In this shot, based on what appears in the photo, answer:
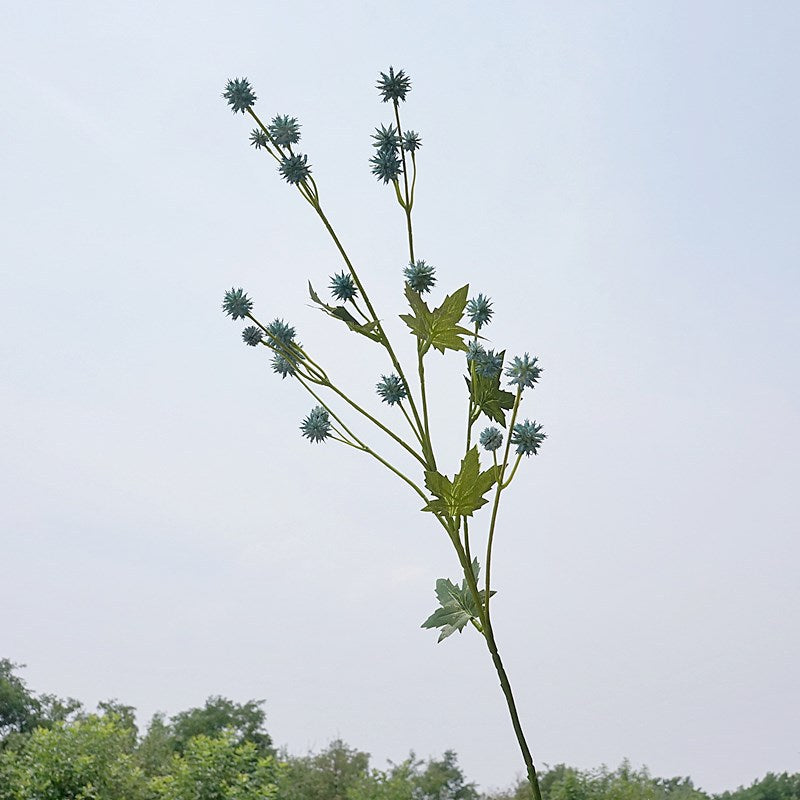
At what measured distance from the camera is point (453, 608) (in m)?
1.70

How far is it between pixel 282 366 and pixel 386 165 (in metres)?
0.45

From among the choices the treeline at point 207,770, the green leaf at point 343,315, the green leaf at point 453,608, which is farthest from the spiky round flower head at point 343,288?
the treeline at point 207,770

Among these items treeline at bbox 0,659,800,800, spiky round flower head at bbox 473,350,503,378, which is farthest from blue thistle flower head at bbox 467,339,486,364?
treeline at bbox 0,659,800,800

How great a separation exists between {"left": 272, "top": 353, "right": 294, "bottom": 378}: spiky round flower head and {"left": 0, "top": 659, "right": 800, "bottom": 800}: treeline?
12.2 ft

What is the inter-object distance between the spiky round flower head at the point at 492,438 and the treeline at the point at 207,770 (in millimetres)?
3821

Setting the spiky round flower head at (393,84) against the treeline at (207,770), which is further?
the treeline at (207,770)

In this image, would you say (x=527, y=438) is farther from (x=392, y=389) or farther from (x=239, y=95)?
(x=239, y=95)

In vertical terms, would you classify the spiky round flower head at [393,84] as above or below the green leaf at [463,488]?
above

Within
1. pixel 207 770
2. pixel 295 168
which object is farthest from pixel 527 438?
pixel 207 770

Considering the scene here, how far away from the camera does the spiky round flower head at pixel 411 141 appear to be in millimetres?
1770

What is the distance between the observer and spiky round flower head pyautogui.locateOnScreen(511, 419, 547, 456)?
1.64 meters

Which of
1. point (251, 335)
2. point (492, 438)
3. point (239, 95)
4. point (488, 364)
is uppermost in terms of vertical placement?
point (239, 95)

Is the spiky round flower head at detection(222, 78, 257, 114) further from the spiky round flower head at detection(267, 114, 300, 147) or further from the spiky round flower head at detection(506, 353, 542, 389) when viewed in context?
the spiky round flower head at detection(506, 353, 542, 389)

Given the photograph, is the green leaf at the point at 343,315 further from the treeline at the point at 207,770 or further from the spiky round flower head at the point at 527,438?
the treeline at the point at 207,770
